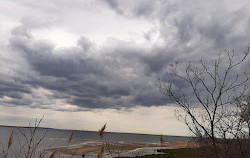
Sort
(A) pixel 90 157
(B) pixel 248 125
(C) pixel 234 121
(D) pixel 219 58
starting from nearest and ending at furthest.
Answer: (D) pixel 219 58
(C) pixel 234 121
(B) pixel 248 125
(A) pixel 90 157

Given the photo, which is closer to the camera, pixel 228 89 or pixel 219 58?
pixel 228 89

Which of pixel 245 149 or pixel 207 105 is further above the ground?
pixel 207 105

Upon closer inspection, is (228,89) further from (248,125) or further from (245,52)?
(248,125)

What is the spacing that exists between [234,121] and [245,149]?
155 inches

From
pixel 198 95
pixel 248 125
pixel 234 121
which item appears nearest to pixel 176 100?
pixel 198 95

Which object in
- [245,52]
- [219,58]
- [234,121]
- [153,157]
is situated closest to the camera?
[245,52]

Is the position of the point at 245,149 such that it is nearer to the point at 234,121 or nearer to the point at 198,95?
the point at 234,121

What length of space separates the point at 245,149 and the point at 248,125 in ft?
9.38

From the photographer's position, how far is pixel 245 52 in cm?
514

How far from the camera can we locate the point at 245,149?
8.91 metres

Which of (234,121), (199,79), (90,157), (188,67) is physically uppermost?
(188,67)

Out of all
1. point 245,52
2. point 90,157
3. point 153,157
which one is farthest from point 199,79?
point 90,157

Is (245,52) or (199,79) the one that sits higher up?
(245,52)

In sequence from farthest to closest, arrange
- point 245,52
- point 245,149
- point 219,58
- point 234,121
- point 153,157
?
point 153,157, point 245,149, point 234,121, point 219,58, point 245,52
